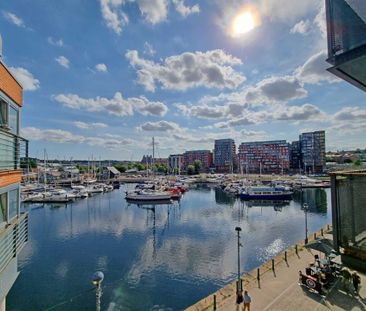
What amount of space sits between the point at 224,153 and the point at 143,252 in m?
158

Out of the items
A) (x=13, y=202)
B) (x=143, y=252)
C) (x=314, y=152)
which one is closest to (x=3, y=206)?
(x=13, y=202)

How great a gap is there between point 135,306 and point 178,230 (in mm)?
19552

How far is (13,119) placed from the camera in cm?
897

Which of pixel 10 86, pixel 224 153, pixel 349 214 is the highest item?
pixel 224 153

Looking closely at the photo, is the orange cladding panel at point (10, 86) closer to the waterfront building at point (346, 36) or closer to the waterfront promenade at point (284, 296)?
the waterfront building at point (346, 36)

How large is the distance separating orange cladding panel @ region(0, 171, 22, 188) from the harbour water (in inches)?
482

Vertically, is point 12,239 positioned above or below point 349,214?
below

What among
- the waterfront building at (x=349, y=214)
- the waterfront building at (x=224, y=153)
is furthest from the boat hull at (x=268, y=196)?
the waterfront building at (x=224, y=153)

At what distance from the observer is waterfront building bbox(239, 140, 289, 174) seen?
149 meters

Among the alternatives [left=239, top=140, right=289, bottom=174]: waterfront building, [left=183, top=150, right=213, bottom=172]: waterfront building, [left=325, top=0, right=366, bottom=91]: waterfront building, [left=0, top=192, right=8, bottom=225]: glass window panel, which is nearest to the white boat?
[left=0, top=192, right=8, bottom=225]: glass window panel

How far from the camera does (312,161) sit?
447ft

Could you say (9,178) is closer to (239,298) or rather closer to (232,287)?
(239,298)

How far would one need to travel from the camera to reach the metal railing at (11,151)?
278 inches

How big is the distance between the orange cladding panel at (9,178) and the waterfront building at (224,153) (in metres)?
167
